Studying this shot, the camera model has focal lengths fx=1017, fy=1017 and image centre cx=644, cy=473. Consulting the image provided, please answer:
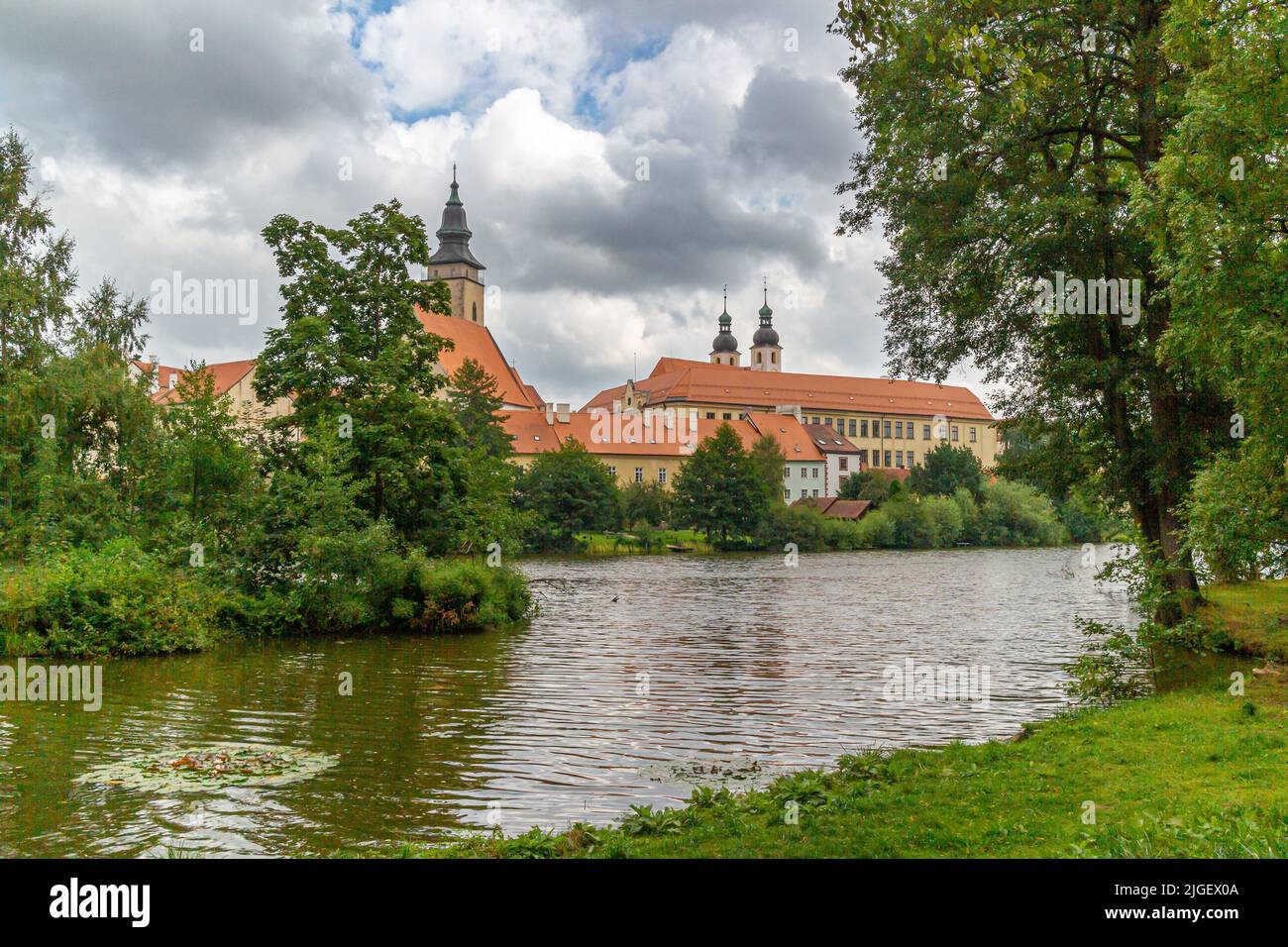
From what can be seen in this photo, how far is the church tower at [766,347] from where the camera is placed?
15225 centimetres

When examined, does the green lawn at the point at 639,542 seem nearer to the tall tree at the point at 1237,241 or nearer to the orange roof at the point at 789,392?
the orange roof at the point at 789,392

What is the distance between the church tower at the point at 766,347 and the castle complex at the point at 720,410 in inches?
7.2

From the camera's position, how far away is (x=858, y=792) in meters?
8.70

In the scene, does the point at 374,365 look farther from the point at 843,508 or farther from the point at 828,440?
the point at 828,440

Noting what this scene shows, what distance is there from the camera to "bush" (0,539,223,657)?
18562 millimetres

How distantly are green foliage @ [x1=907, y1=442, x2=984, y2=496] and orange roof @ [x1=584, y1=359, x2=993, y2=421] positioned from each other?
33418 millimetres

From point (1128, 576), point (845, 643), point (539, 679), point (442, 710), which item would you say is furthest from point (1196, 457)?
point (442, 710)

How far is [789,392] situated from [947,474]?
141 feet

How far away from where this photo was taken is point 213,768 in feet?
35.0

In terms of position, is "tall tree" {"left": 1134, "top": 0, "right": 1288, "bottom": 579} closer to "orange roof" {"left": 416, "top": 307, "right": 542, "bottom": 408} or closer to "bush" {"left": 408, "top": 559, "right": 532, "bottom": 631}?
"bush" {"left": 408, "top": 559, "right": 532, "bottom": 631}

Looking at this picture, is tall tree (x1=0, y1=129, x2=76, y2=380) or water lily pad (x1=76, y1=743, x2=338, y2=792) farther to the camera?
tall tree (x1=0, y1=129, x2=76, y2=380)

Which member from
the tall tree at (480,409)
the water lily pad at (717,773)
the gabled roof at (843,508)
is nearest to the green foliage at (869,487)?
the gabled roof at (843,508)

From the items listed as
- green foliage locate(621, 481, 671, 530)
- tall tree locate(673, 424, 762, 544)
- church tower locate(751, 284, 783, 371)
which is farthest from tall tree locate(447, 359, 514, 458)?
church tower locate(751, 284, 783, 371)

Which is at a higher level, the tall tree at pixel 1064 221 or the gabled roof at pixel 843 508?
the tall tree at pixel 1064 221
